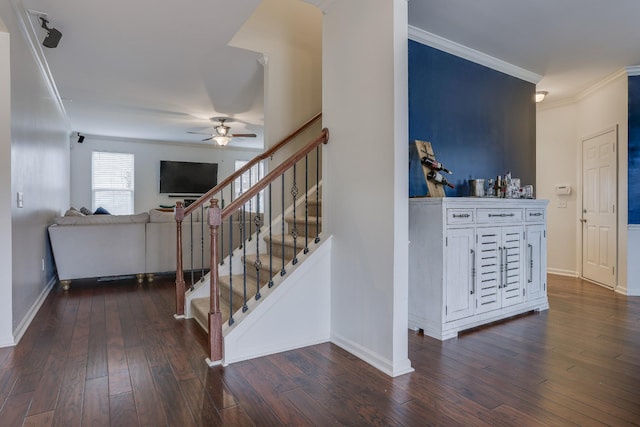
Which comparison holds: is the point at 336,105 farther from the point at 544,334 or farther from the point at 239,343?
the point at 544,334

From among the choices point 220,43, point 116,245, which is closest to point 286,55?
point 220,43

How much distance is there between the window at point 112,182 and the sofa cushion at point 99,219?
4064mm

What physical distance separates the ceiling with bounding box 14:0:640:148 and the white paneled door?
33.6 inches

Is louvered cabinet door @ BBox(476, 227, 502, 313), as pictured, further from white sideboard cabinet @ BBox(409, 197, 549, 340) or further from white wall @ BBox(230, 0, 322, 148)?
white wall @ BBox(230, 0, 322, 148)

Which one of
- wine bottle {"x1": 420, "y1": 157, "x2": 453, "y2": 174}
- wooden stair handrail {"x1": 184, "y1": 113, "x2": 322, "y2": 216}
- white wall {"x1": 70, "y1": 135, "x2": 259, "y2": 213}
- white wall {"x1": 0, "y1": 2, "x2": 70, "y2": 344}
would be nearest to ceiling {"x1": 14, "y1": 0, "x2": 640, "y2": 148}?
white wall {"x1": 0, "y1": 2, "x2": 70, "y2": 344}

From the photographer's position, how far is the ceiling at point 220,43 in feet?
9.86

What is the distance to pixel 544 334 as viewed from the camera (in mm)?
2961

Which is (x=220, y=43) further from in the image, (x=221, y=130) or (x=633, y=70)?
(x=633, y=70)

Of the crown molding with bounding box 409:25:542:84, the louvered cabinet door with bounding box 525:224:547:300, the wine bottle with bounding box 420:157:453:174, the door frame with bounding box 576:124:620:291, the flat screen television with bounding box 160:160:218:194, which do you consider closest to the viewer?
the wine bottle with bounding box 420:157:453:174

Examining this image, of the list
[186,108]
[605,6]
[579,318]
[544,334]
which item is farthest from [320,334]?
[186,108]

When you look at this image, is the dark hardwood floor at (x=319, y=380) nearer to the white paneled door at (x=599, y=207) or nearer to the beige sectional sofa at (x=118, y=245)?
the beige sectional sofa at (x=118, y=245)

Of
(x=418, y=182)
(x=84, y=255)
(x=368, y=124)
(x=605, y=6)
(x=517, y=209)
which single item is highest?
(x=605, y=6)

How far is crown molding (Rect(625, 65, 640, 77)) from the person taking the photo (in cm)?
423

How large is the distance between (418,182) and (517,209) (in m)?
0.94
